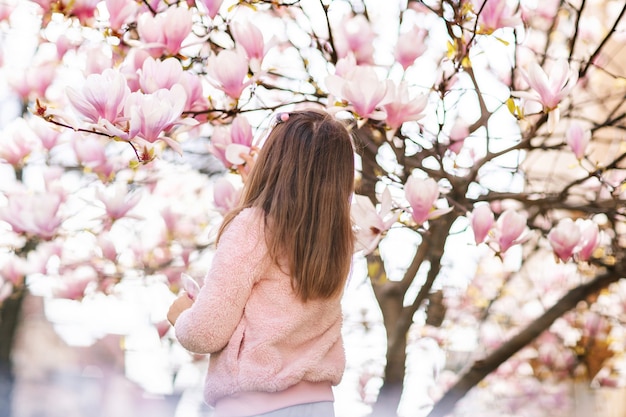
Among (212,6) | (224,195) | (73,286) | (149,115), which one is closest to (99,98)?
(149,115)

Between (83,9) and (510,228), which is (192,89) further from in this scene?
(510,228)

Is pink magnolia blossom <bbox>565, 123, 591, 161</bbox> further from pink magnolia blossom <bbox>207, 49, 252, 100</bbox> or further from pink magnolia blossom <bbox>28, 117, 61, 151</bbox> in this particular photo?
pink magnolia blossom <bbox>28, 117, 61, 151</bbox>

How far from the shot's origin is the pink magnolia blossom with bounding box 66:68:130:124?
1.35 meters

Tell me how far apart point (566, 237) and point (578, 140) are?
21 centimetres

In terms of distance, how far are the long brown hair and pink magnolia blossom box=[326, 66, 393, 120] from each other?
3.2 inches

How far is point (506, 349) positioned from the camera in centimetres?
246

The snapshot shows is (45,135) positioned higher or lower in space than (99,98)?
lower

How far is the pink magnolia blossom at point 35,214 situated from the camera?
1.95 metres

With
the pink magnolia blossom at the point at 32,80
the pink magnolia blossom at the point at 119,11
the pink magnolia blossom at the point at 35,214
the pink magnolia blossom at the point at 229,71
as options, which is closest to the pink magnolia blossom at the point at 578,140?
the pink magnolia blossom at the point at 229,71

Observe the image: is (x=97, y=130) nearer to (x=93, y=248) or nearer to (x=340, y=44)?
(x=340, y=44)

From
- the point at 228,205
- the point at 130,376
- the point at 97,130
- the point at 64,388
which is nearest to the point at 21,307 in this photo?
the point at 130,376

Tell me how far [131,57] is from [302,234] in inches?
22.9

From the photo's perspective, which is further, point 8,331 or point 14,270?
point 8,331

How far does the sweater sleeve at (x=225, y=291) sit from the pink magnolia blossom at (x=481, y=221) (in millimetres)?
562
